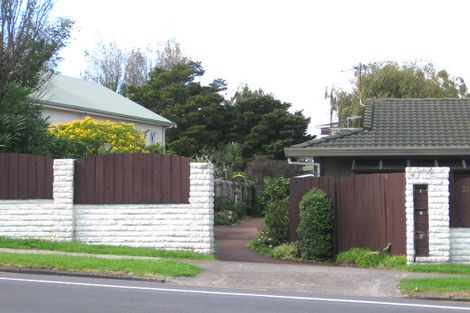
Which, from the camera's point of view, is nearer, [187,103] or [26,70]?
[26,70]

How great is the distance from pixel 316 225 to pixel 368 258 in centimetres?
149

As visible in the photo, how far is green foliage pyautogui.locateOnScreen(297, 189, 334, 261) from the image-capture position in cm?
1560

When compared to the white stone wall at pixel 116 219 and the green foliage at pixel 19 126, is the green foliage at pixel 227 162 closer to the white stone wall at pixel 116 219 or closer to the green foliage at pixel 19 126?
the green foliage at pixel 19 126

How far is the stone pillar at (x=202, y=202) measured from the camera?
1481cm

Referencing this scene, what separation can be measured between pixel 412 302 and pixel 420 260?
3.61 m

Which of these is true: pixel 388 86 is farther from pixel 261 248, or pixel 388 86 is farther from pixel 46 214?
pixel 46 214

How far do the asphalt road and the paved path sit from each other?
→ 4632 millimetres

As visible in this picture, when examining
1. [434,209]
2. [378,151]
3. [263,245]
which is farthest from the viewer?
[263,245]

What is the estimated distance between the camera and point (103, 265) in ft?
41.5

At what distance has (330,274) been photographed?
12.9 m

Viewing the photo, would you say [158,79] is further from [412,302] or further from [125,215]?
[412,302]

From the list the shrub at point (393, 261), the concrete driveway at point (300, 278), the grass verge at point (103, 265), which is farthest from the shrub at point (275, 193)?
the grass verge at point (103, 265)

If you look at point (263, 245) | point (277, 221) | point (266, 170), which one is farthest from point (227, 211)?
point (277, 221)

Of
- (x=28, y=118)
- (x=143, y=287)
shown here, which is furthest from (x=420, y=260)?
(x=28, y=118)
